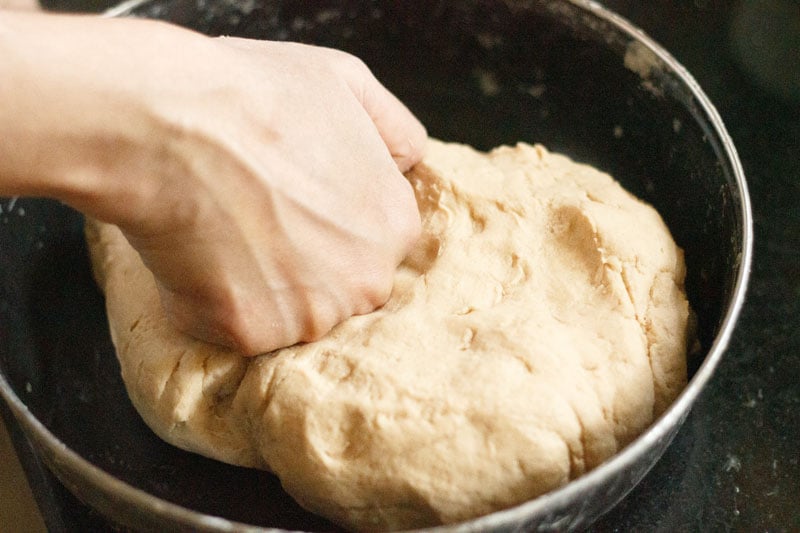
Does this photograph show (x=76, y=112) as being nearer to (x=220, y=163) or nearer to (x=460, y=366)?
(x=220, y=163)

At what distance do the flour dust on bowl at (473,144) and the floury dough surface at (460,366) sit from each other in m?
0.07

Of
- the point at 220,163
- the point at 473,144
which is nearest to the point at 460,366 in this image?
the point at 220,163

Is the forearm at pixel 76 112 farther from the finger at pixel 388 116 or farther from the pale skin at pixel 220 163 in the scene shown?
the finger at pixel 388 116

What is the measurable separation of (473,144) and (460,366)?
699 millimetres

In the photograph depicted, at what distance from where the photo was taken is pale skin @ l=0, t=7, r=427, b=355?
691mm

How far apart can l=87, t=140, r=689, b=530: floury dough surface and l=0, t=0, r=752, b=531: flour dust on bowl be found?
74mm

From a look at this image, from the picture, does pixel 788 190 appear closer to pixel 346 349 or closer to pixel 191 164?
pixel 346 349

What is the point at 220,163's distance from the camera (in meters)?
0.77

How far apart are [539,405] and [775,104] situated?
2.96 ft

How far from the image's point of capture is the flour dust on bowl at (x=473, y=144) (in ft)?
2.65

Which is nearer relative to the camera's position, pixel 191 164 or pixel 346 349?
pixel 191 164

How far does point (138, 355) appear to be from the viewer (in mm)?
987

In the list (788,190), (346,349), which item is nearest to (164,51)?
(346,349)

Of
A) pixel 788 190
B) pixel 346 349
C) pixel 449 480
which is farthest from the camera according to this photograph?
pixel 788 190
